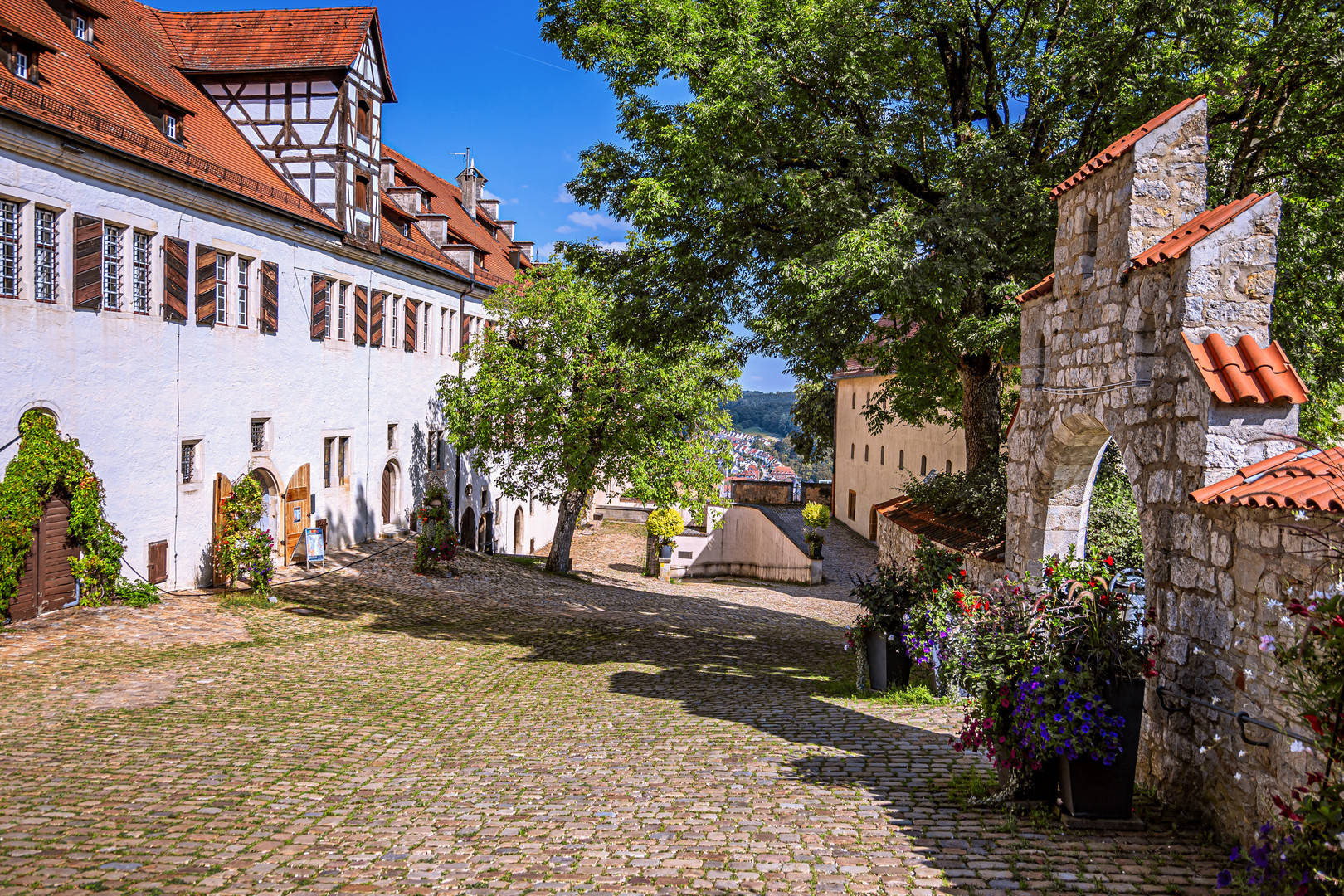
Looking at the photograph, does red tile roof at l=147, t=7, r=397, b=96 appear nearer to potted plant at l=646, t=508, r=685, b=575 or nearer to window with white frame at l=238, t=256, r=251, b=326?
window with white frame at l=238, t=256, r=251, b=326

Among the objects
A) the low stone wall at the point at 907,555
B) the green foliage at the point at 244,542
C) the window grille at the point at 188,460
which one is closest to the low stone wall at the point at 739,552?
the low stone wall at the point at 907,555

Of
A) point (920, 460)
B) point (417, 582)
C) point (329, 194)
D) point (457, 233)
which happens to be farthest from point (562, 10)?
point (920, 460)

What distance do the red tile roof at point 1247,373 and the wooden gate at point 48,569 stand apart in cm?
1438

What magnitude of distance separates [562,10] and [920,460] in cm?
2219

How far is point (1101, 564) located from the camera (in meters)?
5.72

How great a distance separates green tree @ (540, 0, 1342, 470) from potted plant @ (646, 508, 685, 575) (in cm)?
1651

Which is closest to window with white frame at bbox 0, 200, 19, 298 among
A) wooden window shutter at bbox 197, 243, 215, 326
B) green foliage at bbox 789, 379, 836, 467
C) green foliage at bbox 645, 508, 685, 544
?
wooden window shutter at bbox 197, 243, 215, 326

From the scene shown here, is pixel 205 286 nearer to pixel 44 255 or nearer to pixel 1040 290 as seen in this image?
pixel 44 255

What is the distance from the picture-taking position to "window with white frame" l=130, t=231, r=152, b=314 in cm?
1509

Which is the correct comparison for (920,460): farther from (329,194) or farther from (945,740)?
(945,740)

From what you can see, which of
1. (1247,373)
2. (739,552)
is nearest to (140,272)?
(1247,373)

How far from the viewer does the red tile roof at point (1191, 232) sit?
18.3ft

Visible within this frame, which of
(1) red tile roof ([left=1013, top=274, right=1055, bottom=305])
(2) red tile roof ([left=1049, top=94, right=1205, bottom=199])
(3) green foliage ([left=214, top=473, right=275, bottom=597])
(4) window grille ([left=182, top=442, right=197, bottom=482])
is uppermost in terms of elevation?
(2) red tile roof ([left=1049, top=94, right=1205, bottom=199])

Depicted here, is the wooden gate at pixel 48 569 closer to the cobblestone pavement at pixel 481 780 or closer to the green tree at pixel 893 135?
the cobblestone pavement at pixel 481 780
